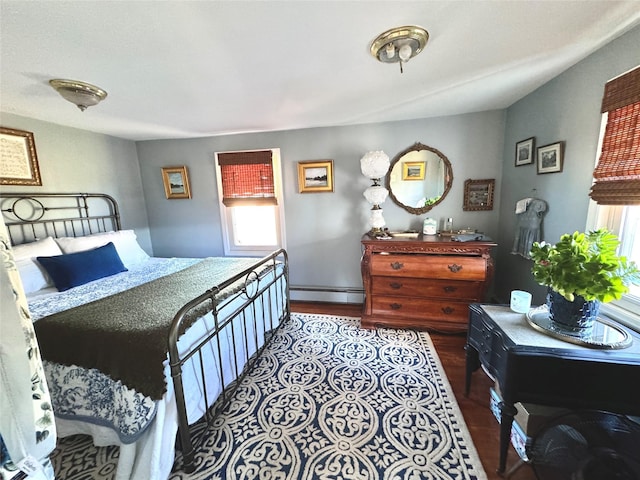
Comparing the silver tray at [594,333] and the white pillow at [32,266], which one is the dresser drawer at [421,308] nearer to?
the silver tray at [594,333]

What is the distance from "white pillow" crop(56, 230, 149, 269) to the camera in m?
2.44

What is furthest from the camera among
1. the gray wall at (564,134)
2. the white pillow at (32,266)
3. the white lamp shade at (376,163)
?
the white lamp shade at (376,163)

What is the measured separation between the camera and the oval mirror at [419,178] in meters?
2.84

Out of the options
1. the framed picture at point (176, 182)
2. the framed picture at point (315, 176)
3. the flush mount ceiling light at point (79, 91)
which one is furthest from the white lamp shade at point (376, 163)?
the framed picture at point (176, 182)

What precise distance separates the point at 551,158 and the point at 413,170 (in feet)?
3.90

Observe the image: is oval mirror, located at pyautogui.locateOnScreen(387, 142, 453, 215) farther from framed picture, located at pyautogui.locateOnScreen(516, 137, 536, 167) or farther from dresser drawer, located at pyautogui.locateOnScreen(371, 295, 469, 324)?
dresser drawer, located at pyautogui.locateOnScreen(371, 295, 469, 324)

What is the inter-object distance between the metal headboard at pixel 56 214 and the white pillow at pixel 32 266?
33 centimetres

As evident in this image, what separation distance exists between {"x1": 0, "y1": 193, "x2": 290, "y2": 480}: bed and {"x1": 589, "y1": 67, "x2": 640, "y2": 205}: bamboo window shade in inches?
90.4

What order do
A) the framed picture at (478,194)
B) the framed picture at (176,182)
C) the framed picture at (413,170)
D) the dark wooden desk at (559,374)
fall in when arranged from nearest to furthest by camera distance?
the dark wooden desk at (559,374)
the framed picture at (478,194)
the framed picture at (413,170)
the framed picture at (176,182)

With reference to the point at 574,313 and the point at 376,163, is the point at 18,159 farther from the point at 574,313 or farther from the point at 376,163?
the point at 574,313

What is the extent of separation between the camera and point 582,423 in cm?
102

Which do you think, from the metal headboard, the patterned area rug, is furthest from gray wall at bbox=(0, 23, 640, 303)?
the patterned area rug

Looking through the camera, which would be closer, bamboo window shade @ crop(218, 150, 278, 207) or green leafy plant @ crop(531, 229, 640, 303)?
green leafy plant @ crop(531, 229, 640, 303)

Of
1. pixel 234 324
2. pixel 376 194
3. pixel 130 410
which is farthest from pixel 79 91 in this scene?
pixel 376 194
